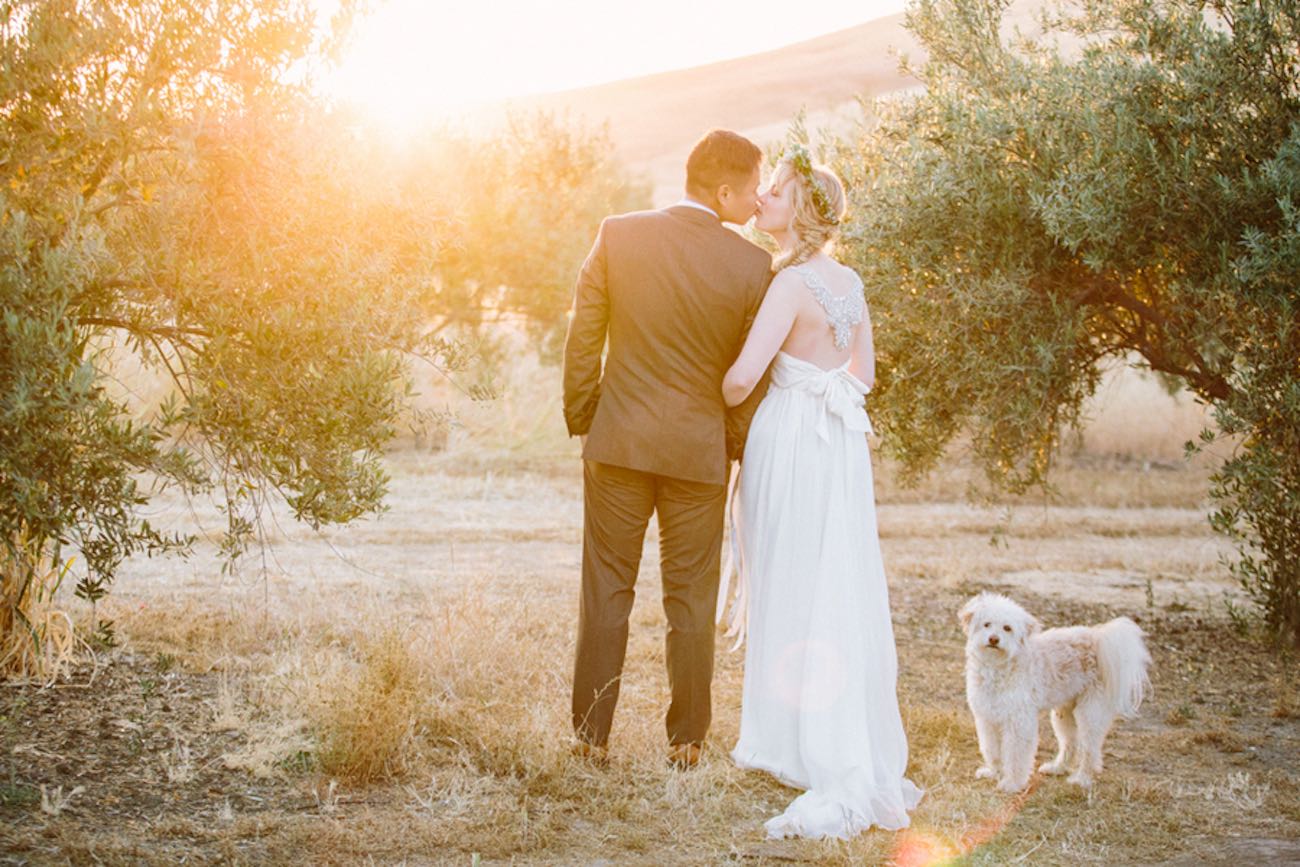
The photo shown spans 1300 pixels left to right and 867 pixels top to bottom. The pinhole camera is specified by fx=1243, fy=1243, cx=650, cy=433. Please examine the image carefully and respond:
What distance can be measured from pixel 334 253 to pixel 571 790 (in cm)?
274

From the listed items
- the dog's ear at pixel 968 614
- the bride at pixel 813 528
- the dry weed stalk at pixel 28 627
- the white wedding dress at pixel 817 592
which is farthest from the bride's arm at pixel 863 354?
the dry weed stalk at pixel 28 627

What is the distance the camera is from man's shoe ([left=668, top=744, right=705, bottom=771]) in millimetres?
6191

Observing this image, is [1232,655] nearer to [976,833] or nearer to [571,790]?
[976,833]

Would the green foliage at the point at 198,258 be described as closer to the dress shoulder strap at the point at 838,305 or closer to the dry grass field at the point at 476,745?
the dry grass field at the point at 476,745

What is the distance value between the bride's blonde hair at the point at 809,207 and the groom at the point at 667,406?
0.49ft

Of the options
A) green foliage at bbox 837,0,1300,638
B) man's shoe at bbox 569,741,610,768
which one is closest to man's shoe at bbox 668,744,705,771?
man's shoe at bbox 569,741,610,768

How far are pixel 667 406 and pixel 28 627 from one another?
3.74 metres

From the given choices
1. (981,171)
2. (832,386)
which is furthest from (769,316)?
(981,171)

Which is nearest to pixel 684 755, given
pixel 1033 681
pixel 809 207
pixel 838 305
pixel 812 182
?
pixel 1033 681

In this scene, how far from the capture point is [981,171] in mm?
8586

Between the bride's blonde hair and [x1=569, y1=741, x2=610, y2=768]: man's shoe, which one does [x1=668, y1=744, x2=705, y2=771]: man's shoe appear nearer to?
[x1=569, y1=741, x2=610, y2=768]: man's shoe

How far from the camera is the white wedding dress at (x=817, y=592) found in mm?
5945

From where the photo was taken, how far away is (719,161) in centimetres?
592

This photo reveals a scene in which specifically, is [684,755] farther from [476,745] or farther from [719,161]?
[719,161]
